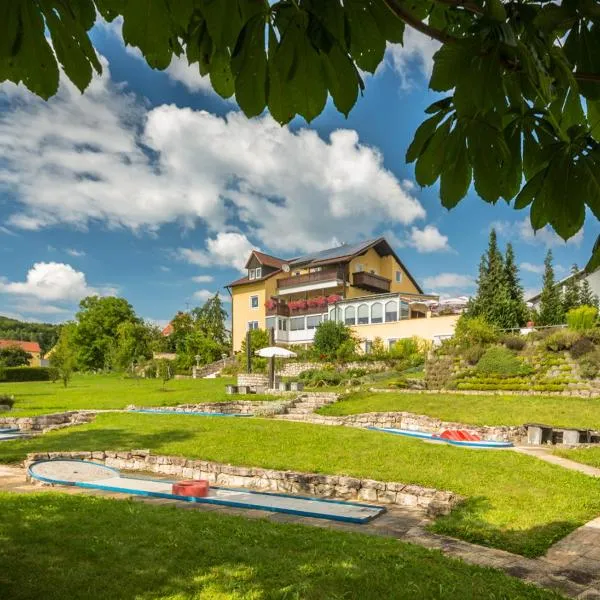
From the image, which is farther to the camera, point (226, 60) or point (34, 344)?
point (34, 344)

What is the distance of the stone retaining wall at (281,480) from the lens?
366 inches

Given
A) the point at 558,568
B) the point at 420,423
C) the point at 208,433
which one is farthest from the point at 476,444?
the point at 558,568

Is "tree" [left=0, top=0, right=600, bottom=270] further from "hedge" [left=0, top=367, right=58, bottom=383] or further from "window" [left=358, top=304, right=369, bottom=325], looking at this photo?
"hedge" [left=0, top=367, right=58, bottom=383]

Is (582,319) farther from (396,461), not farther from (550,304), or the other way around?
(396,461)

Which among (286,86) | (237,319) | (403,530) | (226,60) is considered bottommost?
(403,530)

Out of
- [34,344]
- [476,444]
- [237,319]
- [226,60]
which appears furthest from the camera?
[34,344]

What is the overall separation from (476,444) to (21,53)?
1622 centimetres

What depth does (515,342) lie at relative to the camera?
27.2 meters

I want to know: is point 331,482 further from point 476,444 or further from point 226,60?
point 226,60

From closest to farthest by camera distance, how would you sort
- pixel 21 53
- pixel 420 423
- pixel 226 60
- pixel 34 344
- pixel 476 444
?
1. pixel 21 53
2. pixel 226 60
3. pixel 476 444
4. pixel 420 423
5. pixel 34 344

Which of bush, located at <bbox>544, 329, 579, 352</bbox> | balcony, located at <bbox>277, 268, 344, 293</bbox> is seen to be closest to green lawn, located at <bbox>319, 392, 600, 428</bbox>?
bush, located at <bbox>544, 329, 579, 352</bbox>

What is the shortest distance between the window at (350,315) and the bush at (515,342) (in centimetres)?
1792

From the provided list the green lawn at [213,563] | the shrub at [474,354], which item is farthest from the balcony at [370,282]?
the green lawn at [213,563]

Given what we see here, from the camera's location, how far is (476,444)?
15.4 m
